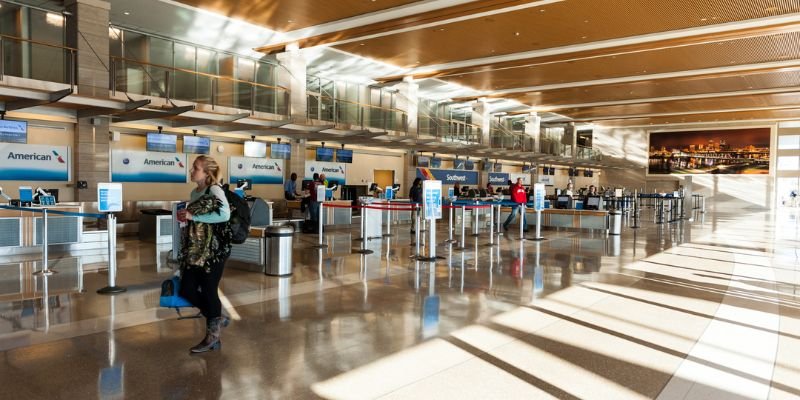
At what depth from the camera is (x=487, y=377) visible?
12.8ft

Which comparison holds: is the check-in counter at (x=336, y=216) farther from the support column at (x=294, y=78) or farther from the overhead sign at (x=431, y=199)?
the overhead sign at (x=431, y=199)

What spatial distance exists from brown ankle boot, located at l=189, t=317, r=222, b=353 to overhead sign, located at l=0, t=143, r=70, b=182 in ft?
39.2

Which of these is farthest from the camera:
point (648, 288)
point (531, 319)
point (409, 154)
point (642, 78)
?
point (409, 154)

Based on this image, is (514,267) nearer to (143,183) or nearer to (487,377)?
(487,377)

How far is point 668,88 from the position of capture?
2480 centimetres

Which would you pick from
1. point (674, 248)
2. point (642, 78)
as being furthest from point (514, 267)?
point (642, 78)

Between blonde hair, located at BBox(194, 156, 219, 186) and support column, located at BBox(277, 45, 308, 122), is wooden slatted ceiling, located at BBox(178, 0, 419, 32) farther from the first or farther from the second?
blonde hair, located at BBox(194, 156, 219, 186)

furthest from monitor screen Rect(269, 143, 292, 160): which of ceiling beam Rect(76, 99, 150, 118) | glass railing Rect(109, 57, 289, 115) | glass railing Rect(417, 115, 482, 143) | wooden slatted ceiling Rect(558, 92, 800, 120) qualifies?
wooden slatted ceiling Rect(558, 92, 800, 120)

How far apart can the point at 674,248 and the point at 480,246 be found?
4.97 metres

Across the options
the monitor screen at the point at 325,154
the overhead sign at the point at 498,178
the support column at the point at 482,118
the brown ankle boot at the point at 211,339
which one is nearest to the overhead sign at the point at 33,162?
the monitor screen at the point at 325,154

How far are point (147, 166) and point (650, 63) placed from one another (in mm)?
18341

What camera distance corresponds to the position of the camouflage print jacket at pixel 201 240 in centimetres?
417

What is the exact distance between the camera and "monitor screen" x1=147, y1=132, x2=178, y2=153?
51.4ft

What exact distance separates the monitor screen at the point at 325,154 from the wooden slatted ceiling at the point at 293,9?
271 inches
